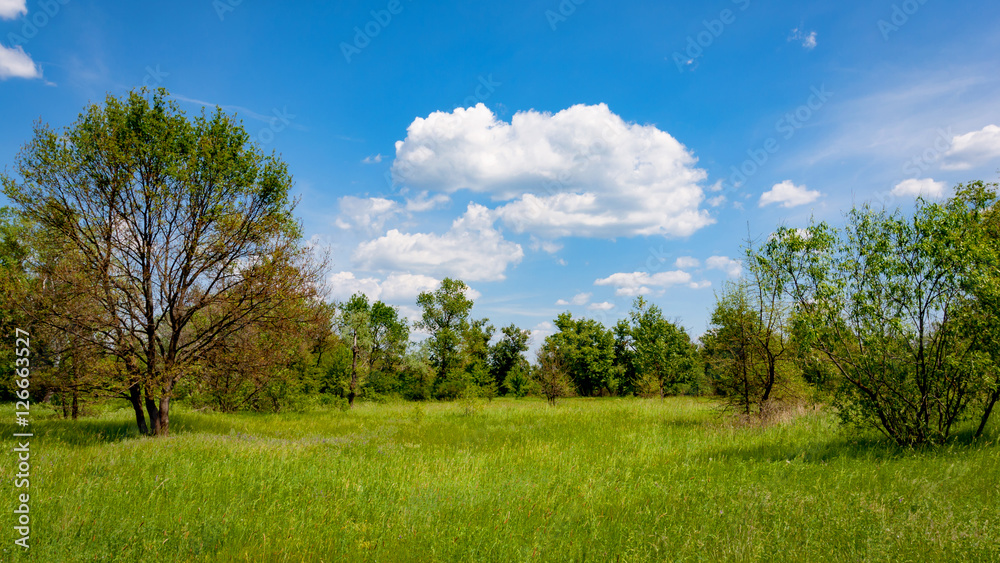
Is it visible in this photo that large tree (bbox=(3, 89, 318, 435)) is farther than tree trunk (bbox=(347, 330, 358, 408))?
No

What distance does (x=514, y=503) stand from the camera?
684cm

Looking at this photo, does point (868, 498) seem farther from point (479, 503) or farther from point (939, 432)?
point (479, 503)

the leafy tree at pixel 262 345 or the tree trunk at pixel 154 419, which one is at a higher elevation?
the leafy tree at pixel 262 345

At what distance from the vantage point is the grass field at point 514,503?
513cm

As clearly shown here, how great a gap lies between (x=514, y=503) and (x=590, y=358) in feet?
181

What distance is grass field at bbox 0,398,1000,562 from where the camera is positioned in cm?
513

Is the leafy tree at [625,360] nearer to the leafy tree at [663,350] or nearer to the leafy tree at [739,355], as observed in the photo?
the leafy tree at [663,350]

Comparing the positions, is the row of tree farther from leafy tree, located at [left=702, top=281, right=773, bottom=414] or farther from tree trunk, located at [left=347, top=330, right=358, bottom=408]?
tree trunk, located at [left=347, top=330, right=358, bottom=408]

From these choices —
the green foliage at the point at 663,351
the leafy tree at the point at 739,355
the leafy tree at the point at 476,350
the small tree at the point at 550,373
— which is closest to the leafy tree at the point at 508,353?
the leafy tree at the point at 476,350

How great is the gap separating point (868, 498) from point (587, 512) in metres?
4.29

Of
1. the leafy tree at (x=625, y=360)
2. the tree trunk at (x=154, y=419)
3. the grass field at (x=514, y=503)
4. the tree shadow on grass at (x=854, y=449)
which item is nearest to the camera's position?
the grass field at (x=514, y=503)

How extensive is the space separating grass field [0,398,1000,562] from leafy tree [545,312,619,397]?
48.1 m

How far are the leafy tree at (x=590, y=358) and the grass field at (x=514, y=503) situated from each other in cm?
4812

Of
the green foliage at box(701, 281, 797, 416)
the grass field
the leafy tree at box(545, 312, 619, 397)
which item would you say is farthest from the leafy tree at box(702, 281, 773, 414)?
the leafy tree at box(545, 312, 619, 397)
